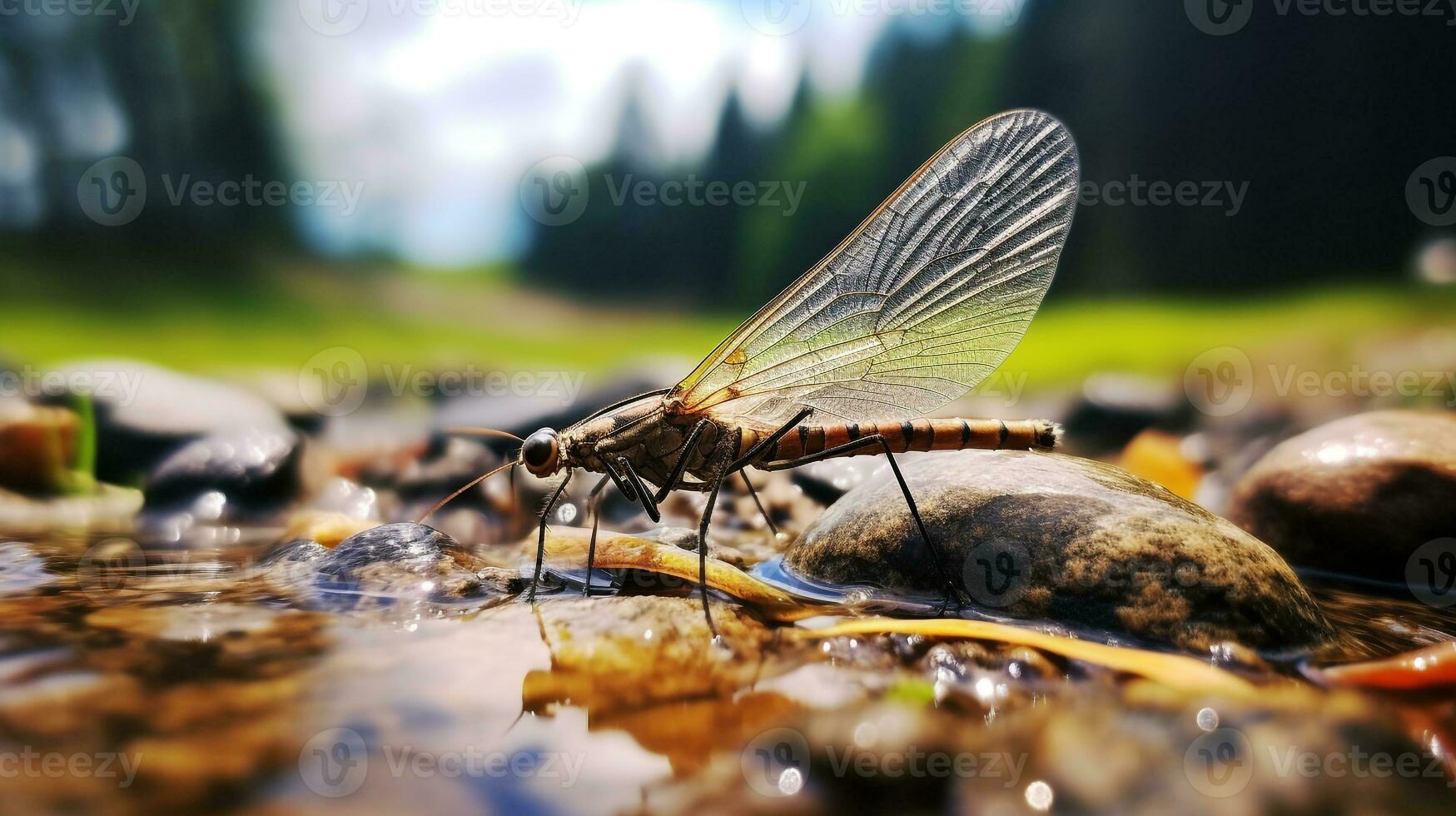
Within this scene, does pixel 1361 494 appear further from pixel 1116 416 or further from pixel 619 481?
pixel 1116 416

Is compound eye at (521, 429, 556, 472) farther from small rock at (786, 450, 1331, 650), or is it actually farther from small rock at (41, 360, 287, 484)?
small rock at (41, 360, 287, 484)

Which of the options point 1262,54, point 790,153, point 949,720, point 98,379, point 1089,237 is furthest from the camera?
point 790,153

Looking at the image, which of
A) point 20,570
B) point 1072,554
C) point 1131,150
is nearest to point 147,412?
point 20,570

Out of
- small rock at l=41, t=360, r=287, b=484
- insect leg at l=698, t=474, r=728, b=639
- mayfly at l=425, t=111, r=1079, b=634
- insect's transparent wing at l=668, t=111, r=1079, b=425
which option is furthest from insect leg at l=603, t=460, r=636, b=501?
small rock at l=41, t=360, r=287, b=484

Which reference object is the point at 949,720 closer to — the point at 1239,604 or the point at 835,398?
the point at 1239,604

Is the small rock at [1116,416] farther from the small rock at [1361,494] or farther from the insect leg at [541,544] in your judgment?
the insect leg at [541,544]

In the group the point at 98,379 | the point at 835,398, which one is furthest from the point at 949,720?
the point at 98,379
